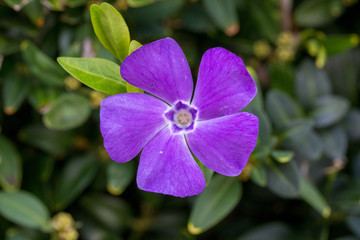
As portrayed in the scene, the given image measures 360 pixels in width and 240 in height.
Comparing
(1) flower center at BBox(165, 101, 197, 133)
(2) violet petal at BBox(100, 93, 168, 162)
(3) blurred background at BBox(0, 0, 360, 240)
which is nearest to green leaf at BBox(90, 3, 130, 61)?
(2) violet petal at BBox(100, 93, 168, 162)

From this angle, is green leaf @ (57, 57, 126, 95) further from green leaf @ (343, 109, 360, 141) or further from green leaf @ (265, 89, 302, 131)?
green leaf @ (343, 109, 360, 141)

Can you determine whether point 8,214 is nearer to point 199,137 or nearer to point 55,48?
point 55,48

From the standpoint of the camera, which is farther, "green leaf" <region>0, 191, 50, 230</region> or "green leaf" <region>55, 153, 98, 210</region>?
"green leaf" <region>55, 153, 98, 210</region>

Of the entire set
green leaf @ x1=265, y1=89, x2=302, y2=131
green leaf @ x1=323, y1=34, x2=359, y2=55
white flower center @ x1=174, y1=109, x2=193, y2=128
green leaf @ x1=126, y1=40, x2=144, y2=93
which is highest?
green leaf @ x1=126, y1=40, x2=144, y2=93

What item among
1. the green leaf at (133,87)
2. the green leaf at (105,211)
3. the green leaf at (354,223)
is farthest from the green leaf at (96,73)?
the green leaf at (354,223)

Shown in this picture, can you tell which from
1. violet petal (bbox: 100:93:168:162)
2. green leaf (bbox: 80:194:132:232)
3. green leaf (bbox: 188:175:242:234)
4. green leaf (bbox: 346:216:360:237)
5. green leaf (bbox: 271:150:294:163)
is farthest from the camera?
green leaf (bbox: 80:194:132:232)

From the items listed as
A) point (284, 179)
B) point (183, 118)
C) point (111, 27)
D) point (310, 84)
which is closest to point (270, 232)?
point (284, 179)
